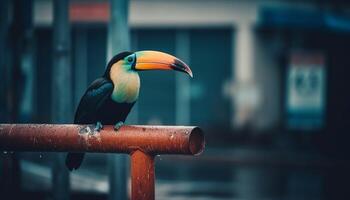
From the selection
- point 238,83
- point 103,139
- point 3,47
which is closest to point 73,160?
point 103,139

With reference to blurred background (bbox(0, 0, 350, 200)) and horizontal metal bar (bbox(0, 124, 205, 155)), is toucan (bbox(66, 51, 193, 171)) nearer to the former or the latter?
horizontal metal bar (bbox(0, 124, 205, 155))

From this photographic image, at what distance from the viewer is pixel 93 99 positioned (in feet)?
16.0

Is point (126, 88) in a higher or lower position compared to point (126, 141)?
higher

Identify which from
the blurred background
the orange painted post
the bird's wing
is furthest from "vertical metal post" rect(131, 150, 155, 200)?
the blurred background

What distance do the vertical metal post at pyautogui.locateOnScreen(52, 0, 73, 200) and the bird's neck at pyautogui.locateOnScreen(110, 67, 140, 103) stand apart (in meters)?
1.63

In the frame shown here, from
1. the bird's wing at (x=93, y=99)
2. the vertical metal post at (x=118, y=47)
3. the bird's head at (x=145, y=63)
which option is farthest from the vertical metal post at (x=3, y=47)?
the bird's head at (x=145, y=63)

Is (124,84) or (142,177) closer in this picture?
(142,177)

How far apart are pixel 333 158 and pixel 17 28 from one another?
10.0m

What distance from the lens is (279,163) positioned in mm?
15344

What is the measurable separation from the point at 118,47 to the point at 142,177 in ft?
8.55

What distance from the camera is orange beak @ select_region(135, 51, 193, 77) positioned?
429cm

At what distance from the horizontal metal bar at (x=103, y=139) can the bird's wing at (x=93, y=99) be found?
86cm

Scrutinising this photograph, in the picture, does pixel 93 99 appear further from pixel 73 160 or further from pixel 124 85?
pixel 73 160

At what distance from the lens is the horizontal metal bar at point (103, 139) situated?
139 inches
